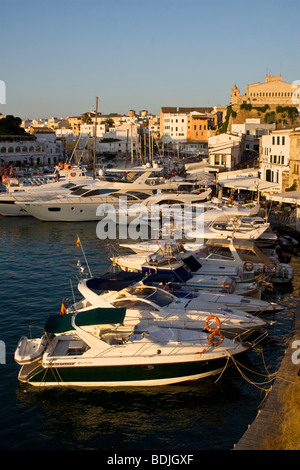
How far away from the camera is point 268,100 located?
8206cm

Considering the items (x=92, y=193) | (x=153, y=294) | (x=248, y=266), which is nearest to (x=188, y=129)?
(x=92, y=193)

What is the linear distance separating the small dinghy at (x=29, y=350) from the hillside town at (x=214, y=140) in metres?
29.0

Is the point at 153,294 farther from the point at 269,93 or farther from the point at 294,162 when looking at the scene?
the point at 269,93

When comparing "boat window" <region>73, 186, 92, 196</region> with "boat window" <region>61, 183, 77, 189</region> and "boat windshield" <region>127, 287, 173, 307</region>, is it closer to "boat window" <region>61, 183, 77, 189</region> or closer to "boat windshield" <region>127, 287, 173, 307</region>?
"boat window" <region>61, 183, 77, 189</region>

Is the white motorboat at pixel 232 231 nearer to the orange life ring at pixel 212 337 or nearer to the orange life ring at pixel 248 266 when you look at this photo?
the orange life ring at pixel 248 266

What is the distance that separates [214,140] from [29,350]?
52270 millimetres

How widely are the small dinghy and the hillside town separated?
29027 mm

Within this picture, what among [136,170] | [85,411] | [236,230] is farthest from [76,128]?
[85,411]

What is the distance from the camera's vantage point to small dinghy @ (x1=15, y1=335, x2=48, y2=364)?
14.6 metres

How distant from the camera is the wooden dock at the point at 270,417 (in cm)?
1010

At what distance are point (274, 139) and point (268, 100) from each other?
40.4 metres

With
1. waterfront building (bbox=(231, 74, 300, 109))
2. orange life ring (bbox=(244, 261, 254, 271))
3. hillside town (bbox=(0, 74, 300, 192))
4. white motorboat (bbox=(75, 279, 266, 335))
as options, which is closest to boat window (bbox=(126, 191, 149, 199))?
hillside town (bbox=(0, 74, 300, 192))

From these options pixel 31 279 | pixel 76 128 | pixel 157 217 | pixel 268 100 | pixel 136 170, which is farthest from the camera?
pixel 76 128
